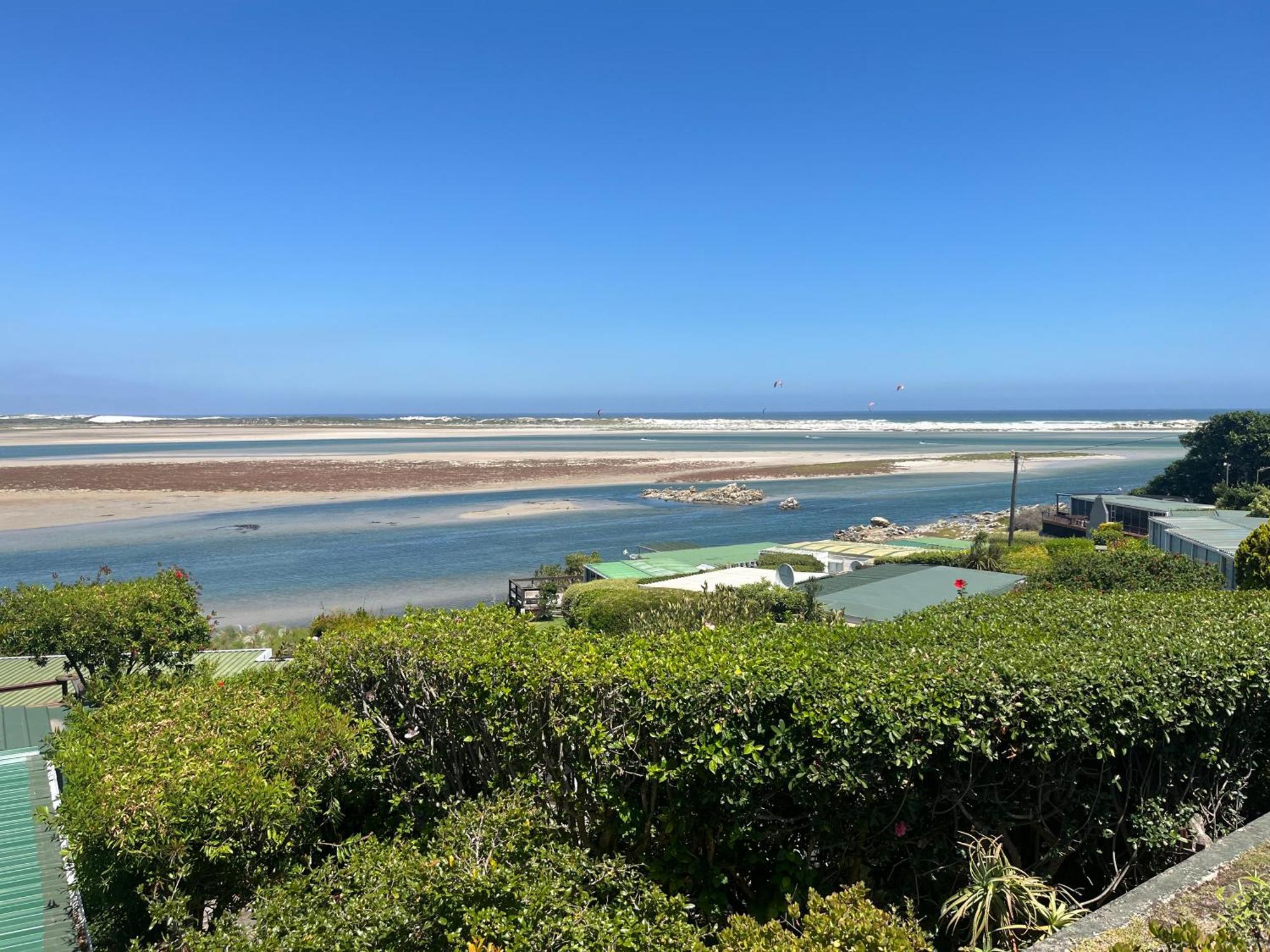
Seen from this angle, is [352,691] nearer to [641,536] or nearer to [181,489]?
[641,536]

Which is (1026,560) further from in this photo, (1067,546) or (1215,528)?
(1215,528)

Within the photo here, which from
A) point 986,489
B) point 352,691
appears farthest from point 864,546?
point 986,489

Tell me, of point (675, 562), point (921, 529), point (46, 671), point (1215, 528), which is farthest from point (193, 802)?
point (921, 529)

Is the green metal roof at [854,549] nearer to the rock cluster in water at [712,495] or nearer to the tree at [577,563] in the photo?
the tree at [577,563]

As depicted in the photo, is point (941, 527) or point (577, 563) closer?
point (577, 563)

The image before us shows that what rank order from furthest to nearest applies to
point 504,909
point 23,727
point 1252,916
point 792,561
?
point 792,561
point 23,727
point 504,909
point 1252,916
